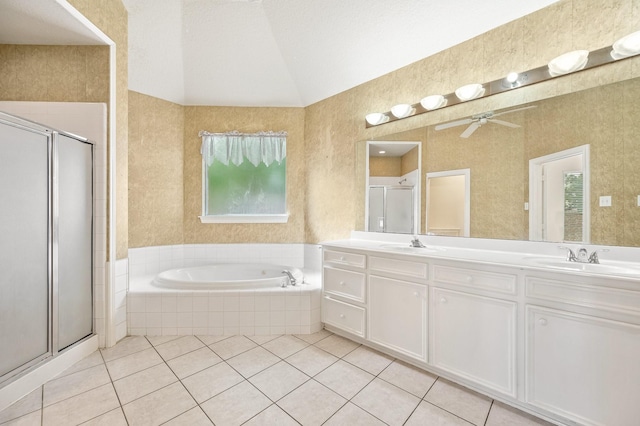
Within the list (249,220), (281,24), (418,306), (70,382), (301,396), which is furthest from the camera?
(249,220)

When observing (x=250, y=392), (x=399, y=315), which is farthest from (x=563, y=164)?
(x=250, y=392)

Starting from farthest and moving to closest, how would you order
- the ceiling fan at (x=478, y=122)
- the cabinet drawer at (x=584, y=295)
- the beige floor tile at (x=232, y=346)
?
the beige floor tile at (x=232, y=346) < the ceiling fan at (x=478, y=122) < the cabinet drawer at (x=584, y=295)

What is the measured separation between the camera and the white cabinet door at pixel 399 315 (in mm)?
1775

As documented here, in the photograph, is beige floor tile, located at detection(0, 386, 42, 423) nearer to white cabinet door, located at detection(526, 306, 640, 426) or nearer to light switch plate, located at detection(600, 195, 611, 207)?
white cabinet door, located at detection(526, 306, 640, 426)

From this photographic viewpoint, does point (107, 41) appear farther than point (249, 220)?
No

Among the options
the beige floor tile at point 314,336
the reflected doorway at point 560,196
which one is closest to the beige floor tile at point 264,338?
the beige floor tile at point 314,336

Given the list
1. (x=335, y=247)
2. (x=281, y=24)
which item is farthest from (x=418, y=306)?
(x=281, y=24)

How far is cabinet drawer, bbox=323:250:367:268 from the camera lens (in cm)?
211

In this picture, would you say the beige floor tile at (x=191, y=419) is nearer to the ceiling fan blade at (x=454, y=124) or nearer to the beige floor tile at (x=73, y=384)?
the beige floor tile at (x=73, y=384)

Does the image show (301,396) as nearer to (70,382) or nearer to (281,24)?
(70,382)

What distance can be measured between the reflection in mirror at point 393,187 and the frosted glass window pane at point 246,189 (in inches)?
46.8

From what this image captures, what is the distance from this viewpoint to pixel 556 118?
1.71 m

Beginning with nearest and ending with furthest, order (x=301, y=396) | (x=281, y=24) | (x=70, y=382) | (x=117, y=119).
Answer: (x=301, y=396) < (x=70, y=382) < (x=117, y=119) < (x=281, y=24)

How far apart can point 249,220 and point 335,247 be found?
143 cm
